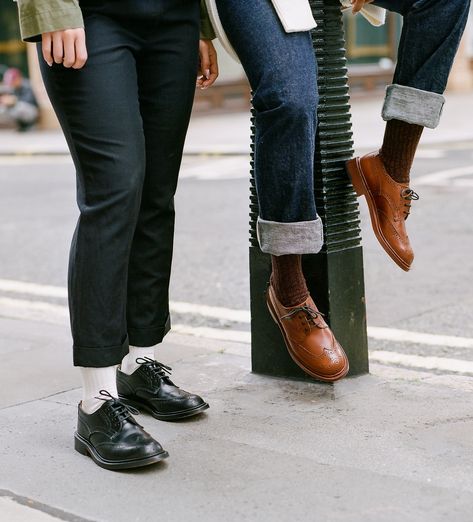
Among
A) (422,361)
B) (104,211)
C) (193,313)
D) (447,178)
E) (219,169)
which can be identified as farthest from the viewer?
(219,169)

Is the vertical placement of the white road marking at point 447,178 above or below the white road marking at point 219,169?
above

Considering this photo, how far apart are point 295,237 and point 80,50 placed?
2.65ft

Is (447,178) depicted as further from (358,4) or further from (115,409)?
(115,409)

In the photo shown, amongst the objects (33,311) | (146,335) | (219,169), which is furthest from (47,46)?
(219,169)

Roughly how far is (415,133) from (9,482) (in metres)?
1.52

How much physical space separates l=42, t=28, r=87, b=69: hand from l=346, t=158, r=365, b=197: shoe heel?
94cm

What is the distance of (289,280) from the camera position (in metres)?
3.23

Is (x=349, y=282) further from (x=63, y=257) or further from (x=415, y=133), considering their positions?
(x=63, y=257)

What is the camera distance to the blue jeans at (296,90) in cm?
294

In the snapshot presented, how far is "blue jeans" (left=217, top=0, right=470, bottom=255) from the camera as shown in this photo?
2.94 meters

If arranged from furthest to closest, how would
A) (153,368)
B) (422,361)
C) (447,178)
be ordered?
(447,178)
(422,361)
(153,368)

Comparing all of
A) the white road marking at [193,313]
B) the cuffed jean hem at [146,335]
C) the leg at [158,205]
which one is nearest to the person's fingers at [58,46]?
the leg at [158,205]

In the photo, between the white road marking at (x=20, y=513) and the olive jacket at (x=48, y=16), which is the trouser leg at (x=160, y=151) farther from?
the white road marking at (x=20, y=513)

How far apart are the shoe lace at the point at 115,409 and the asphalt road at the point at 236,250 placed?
1842 mm
